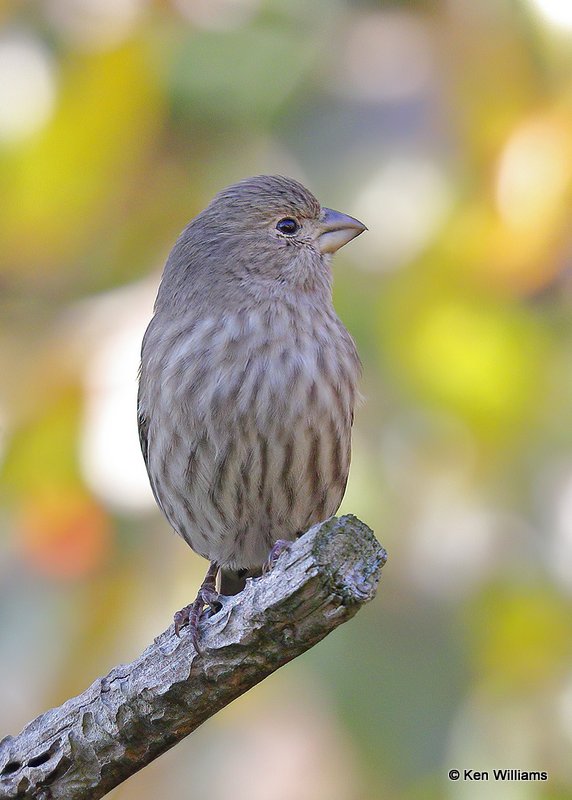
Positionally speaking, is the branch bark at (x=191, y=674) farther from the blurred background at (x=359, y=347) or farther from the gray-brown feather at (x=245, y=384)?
the gray-brown feather at (x=245, y=384)

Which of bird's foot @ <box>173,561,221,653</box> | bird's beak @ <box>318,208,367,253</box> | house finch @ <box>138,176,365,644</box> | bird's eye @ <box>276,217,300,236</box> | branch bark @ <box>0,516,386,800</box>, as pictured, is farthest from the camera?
bird's eye @ <box>276,217,300,236</box>

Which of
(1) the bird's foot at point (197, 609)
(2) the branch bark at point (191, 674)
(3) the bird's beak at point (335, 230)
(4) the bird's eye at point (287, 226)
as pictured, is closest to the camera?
(2) the branch bark at point (191, 674)

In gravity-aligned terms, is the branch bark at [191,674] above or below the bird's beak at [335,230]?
below

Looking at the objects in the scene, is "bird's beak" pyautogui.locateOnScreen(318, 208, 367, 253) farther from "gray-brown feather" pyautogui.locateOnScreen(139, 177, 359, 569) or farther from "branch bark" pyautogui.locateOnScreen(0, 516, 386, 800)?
"branch bark" pyautogui.locateOnScreen(0, 516, 386, 800)

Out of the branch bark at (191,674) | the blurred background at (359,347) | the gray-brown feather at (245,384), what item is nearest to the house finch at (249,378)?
the gray-brown feather at (245,384)

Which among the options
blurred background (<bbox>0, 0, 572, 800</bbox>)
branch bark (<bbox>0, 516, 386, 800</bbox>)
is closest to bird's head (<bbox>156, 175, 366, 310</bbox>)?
blurred background (<bbox>0, 0, 572, 800</bbox>)

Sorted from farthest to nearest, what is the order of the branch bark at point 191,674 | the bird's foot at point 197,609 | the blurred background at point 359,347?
A: the blurred background at point 359,347 → the bird's foot at point 197,609 → the branch bark at point 191,674

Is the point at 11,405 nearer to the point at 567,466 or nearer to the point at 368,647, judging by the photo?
the point at 368,647
